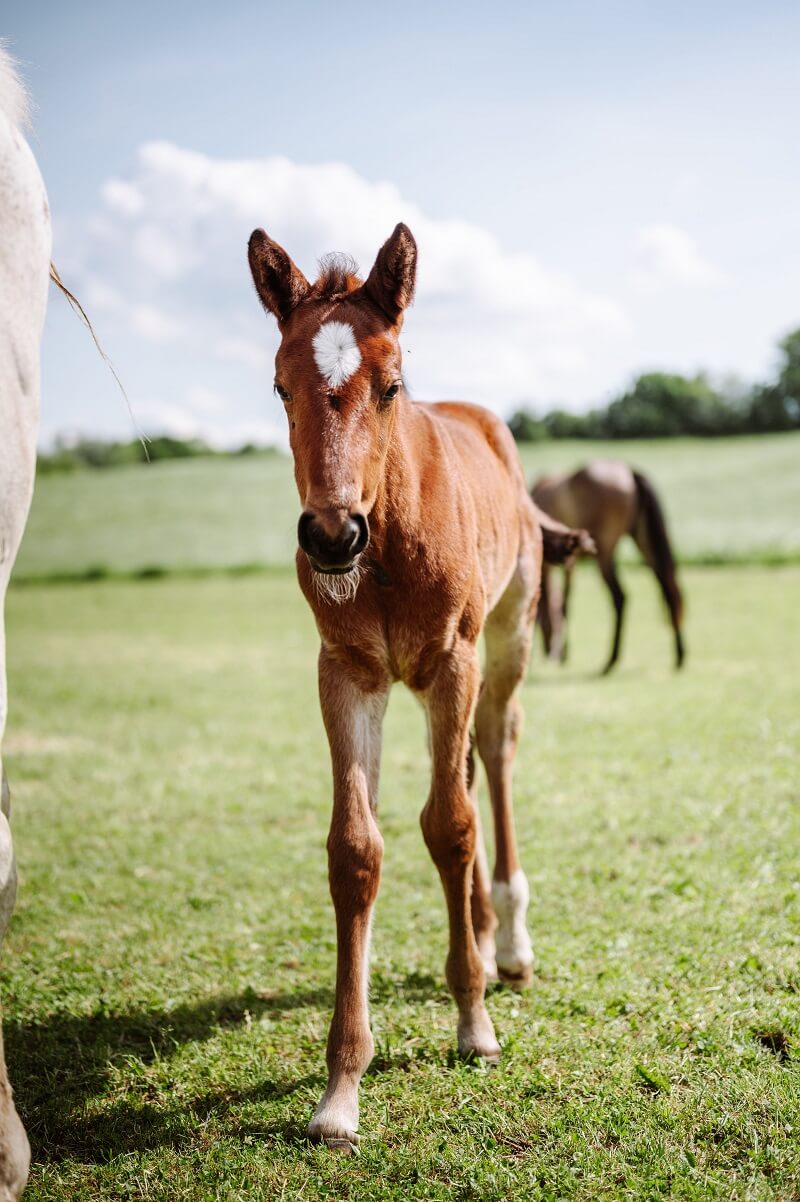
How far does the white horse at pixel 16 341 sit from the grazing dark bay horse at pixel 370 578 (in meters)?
0.67

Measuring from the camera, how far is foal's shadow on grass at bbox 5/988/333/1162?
280 cm

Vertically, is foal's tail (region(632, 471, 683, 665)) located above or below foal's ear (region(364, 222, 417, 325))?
below

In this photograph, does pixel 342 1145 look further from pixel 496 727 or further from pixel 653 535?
pixel 653 535

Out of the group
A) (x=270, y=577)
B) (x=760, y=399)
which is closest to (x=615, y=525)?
(x=270, y=577)

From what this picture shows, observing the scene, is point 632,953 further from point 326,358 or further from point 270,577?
point 270,577

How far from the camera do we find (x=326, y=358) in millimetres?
2672

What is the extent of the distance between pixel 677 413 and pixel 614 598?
44.8m

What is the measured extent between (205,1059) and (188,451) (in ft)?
199

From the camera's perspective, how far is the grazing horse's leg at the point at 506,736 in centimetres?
377

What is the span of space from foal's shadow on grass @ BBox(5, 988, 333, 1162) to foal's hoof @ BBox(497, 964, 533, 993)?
68 centimetres

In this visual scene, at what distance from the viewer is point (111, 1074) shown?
Result: 3.18m

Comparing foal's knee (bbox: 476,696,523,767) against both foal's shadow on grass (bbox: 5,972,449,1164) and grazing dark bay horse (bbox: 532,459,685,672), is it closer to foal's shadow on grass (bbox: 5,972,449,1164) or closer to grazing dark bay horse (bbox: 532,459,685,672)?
foal's shadow on grass (bbox: 5,972,449,1164)

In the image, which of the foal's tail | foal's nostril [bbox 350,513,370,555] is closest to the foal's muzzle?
foal's nostril [bbox 350,513,370,555]

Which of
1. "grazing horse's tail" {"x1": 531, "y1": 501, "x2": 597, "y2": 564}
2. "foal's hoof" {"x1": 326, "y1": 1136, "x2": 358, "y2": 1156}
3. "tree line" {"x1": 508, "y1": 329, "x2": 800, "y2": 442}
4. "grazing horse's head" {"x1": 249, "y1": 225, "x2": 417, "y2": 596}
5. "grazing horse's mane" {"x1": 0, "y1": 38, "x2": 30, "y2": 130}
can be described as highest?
"tree line" {"x1": 508, "y1": 329, "x2": 800, "y2": 442}
